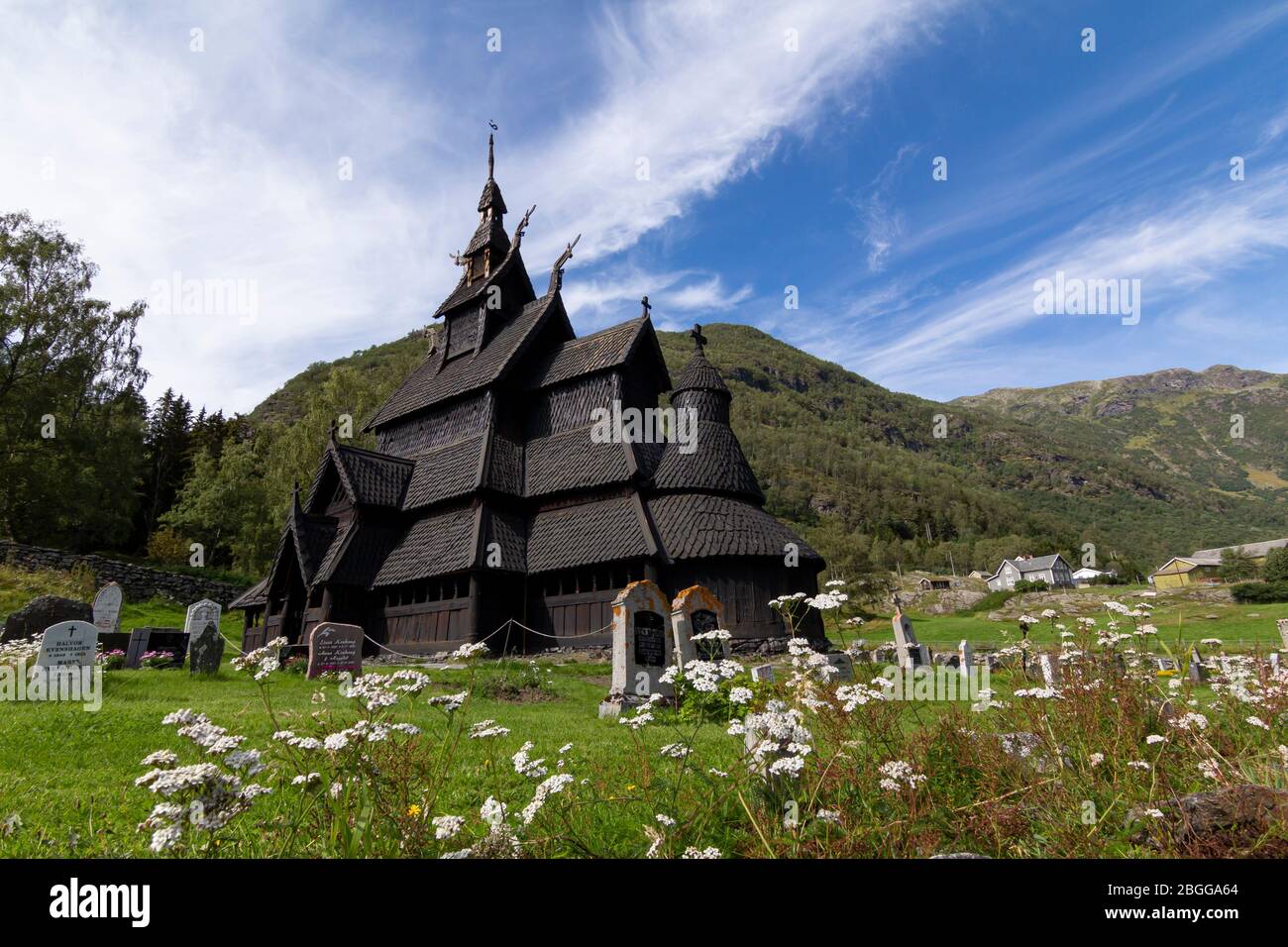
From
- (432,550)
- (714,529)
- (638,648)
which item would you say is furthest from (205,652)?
(714,529)

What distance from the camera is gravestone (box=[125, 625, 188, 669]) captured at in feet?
53.6

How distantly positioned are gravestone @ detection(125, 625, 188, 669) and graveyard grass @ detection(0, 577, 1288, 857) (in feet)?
32.7

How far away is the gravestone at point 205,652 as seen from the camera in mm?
14188

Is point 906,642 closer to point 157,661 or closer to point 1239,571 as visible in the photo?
point 157,661

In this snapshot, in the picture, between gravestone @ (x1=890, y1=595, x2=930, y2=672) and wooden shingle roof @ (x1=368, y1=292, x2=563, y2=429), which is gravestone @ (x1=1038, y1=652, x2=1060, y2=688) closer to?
gravestone @ (x1=890, y1=595, x2=930, y2=672)

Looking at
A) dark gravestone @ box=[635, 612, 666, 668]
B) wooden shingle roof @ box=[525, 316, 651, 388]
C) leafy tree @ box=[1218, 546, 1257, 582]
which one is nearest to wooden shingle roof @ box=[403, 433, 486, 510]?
wooden shingle roof @ box=[525, 316, 651, 388]

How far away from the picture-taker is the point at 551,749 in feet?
24.6

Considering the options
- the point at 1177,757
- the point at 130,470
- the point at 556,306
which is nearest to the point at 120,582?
the point at 130,470

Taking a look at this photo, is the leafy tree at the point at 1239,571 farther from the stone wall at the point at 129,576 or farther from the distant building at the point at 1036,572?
the stone wall at the point at 129,576

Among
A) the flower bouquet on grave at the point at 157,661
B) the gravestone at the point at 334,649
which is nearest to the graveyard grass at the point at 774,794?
the gravestone at the point at 334,649

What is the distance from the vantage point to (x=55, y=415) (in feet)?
113
